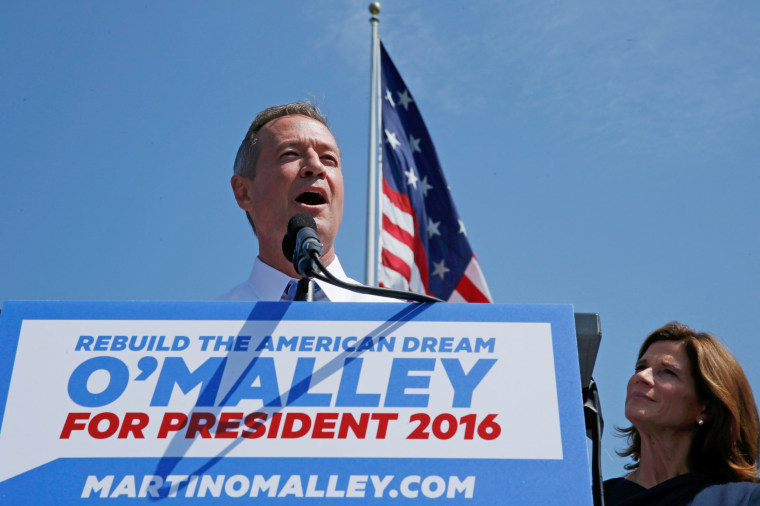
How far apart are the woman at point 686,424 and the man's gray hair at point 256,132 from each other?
6.52 feet

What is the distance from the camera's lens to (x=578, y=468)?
1.39 metres

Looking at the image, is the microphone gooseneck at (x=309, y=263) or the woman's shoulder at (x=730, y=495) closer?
the microphone gooseneck at (x=309, y=263)

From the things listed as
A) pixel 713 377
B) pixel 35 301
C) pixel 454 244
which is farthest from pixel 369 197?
pixel 35 301

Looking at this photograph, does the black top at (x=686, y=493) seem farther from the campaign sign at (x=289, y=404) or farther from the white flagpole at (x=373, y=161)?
the white flagpole at (x=373, y=161)

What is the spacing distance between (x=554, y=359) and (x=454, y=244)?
25.9 feet

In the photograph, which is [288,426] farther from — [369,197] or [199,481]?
[369,197]

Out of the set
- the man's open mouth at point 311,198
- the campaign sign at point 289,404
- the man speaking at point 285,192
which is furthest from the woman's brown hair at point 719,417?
the campaign sign at point 289,404

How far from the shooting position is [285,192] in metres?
2.96

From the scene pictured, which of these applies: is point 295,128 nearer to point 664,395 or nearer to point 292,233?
point 292,233

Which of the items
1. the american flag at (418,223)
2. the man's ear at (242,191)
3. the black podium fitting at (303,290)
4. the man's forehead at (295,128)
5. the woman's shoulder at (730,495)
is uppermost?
the american flag at (418,223)

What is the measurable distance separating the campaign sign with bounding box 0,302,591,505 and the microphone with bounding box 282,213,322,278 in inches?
5.5

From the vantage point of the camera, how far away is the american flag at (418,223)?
28.6 ft

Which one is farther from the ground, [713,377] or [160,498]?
[713,377]

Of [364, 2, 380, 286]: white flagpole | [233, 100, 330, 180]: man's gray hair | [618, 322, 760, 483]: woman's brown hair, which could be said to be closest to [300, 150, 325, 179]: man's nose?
[233, 100, 330, 180]: man's gray hair
